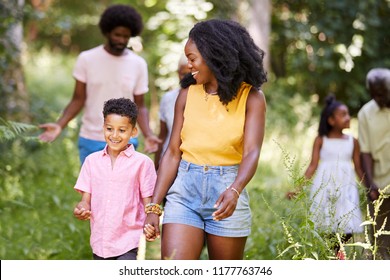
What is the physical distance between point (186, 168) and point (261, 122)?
1.69ft

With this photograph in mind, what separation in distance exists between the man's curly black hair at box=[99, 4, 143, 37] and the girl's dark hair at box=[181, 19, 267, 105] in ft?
7.04

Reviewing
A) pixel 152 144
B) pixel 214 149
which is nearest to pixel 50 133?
pixel 152 144

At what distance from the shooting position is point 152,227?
14.9ft

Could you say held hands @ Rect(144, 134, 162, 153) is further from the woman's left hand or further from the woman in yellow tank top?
the woman's left hand

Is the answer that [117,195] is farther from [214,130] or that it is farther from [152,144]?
[152,144]

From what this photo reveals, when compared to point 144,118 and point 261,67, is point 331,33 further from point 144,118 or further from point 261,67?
point 261,67

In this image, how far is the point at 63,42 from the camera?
31875mm

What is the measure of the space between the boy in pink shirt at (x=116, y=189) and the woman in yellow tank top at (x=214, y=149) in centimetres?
16

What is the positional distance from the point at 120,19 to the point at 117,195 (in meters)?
2.46

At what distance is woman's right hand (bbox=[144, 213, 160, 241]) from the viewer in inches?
179

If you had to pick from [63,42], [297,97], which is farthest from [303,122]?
[63,42]

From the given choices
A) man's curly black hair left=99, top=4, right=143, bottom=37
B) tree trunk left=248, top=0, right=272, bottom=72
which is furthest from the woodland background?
man's curly black hair left=99, top=4, right=143, bottom=37
